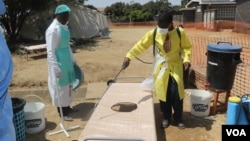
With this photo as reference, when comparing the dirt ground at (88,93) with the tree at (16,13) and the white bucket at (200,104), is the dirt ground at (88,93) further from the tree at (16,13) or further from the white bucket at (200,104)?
the tree at (16,13)

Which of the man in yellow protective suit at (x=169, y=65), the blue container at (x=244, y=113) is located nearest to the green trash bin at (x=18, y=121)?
the man in yellow protective suit at (x=169, y=65)

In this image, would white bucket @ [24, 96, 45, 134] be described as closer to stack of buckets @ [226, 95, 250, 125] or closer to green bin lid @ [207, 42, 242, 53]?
stack of buckets @ [226, 95, 250, 125]

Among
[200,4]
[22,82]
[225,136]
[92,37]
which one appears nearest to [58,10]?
[225,136]

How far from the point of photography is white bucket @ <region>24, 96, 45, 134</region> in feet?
15.2

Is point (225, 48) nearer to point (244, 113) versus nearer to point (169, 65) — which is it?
point (169, 65)

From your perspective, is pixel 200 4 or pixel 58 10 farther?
pixel 200 4

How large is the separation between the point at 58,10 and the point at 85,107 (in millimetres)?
2087

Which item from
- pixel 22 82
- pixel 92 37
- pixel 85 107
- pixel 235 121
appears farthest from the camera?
pixel 92 37

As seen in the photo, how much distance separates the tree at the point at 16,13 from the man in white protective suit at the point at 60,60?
11.9 m

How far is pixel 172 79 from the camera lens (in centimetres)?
475

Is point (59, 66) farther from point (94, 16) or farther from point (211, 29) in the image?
point (211, 29)

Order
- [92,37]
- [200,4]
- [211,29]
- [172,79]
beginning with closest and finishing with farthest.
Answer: [172,79], [92,37], [211,29], [200,4]

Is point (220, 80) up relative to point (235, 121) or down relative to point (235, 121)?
up

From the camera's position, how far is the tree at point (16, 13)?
1608 cm
